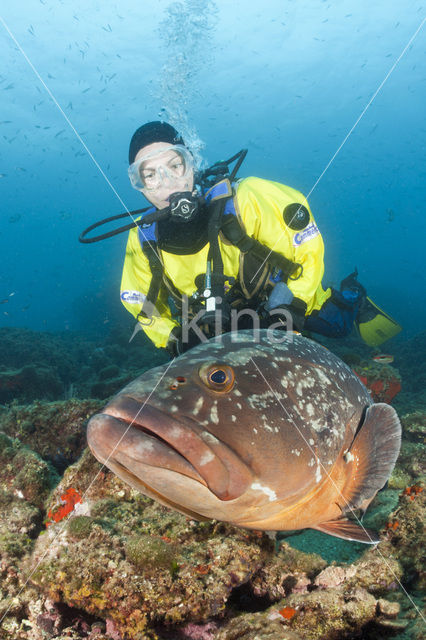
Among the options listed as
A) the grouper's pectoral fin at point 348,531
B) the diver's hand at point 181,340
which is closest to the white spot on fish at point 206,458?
the grouper's pectoral fin at point 348,531

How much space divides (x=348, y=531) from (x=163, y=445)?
1816 mm

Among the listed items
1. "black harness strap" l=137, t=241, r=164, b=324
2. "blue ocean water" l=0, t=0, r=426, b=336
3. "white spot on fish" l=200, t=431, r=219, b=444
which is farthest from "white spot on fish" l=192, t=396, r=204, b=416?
"blue ocean water" l=0, t=0, r=426, b=336

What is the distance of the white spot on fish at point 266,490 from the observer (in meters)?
1.83

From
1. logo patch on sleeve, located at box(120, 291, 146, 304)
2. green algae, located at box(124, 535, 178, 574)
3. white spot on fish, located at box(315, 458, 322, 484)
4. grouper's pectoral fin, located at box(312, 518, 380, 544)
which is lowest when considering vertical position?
logo patch on sleeve, located at box(120, 291, 146, 304)

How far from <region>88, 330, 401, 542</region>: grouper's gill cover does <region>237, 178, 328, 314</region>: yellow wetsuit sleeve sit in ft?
5.31

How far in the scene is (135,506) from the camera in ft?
9.57

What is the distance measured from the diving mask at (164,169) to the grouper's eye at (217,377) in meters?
3.86

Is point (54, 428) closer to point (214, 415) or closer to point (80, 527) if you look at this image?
point (80, 527)

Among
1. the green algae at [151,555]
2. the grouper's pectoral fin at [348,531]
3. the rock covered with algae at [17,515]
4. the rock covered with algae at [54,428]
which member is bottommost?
the rock covered with algae at [54,428]

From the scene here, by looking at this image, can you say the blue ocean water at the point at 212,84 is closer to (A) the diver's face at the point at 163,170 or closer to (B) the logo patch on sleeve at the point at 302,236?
(A) the diver's face at the point at 163,170

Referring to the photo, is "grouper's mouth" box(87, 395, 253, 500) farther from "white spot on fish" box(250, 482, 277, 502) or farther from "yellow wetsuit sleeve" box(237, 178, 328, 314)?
"yellow wetsuit sleeve" box(237, 178, 328, 314)

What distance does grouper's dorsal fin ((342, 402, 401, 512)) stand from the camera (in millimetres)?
2584

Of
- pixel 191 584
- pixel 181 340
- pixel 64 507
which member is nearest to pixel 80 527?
pixel 64 507

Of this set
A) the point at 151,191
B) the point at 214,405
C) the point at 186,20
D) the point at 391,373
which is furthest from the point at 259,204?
the point at 186,20
